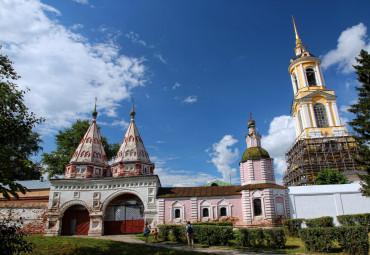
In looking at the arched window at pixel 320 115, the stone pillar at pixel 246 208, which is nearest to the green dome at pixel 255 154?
the stone pillar at pixel 246 208

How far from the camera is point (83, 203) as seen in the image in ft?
74.9

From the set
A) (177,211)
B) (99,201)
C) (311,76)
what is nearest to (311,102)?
(311,76)

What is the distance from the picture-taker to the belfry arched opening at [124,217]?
74.1 feet

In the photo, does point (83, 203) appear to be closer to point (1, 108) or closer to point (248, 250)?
point (1, 108)

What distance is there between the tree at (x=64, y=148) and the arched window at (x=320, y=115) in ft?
106

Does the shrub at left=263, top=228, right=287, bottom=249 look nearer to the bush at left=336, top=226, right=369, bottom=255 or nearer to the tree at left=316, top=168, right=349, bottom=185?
the bush at left=336, top=226, right=369, bottom=255

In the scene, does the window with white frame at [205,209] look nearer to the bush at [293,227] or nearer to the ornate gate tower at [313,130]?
the bush at [293,227]

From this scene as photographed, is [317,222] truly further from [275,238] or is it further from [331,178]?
[331,178]

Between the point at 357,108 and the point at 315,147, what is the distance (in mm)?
14912

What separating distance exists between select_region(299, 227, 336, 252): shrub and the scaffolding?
19822 mm

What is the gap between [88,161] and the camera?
24.7 metres

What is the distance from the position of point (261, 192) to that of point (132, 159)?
12.7 meters

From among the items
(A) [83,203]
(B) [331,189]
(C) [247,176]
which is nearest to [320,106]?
(B) [331,189]

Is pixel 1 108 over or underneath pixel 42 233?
over
